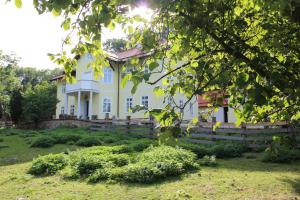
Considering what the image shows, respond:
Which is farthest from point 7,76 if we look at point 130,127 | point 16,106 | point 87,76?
point 130,127

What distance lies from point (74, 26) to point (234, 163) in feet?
30.8

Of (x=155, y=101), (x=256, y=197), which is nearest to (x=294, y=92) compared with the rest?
(x=256, y=197)

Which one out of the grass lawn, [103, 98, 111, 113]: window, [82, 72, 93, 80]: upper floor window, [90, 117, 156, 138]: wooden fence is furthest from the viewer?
[103, 98, 111, 113]: window

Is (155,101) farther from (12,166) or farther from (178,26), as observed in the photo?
(178,26)

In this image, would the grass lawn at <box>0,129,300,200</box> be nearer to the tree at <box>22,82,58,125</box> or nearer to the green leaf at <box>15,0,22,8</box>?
the green leaf at <box>15,0,22,8</box>

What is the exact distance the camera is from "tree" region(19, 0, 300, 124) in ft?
9.36

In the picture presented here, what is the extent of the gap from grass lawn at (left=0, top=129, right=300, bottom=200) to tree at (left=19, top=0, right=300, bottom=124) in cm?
369

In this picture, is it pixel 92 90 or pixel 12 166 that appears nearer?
pixel 12 166

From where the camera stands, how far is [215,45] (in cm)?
388

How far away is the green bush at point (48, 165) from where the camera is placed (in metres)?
10.4

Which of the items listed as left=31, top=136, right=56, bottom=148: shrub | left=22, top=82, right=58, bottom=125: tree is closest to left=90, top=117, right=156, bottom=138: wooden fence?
left=31, top=136, right=56, bottom=148: shrub

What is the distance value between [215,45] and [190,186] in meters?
4.97

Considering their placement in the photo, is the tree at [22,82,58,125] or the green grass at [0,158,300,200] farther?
the tree at [22,82,58,125]

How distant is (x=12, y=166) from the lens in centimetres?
1187
